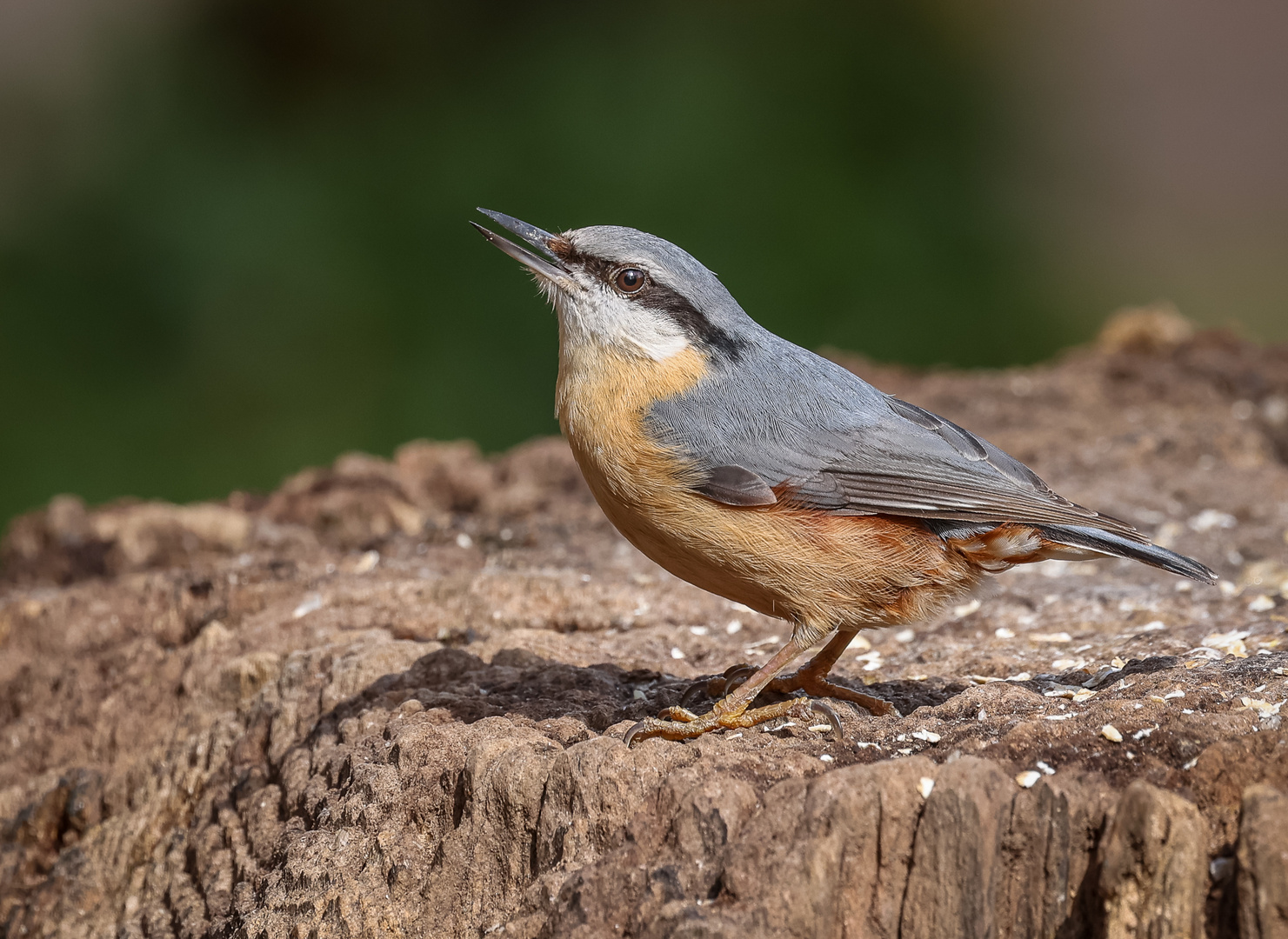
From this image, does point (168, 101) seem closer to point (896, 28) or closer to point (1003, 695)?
point (896, 28)

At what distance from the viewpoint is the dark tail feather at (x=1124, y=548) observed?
3354mm

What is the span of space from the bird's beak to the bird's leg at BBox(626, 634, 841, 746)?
1.32m

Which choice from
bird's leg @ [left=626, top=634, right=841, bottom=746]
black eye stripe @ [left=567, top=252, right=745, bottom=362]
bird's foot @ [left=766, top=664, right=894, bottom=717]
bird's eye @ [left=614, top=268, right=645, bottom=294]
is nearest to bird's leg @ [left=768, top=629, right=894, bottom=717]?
bird's foot @ [left=766, top=664, right=894, bottom=717]

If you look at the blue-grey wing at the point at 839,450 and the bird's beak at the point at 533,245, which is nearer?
the blue-grey wing at the point at 839,450

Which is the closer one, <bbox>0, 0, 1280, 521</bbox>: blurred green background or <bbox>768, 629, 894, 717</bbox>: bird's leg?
<bbox>768, 629, 894, 717</bbox>: bird's leg

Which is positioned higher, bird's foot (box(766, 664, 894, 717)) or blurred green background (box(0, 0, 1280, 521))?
blurred green background (box(0, 0, 1280, 521))

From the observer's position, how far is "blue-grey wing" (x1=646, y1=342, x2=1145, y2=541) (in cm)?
334

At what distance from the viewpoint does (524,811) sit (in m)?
2.79

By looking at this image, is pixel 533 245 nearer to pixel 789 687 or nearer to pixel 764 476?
pixel 764 476

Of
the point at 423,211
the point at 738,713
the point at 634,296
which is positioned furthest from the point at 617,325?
the point at 423,211

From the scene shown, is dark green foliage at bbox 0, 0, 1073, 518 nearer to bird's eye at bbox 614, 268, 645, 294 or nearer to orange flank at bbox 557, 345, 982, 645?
bird's eye at bbox 614, 268, 645, 294

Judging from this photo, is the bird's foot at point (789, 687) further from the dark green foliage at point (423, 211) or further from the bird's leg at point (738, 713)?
the dark green foliage at point (423, 211)

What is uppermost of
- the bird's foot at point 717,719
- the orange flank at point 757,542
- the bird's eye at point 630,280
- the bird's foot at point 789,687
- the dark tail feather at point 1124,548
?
the bird's eye at point 630,280

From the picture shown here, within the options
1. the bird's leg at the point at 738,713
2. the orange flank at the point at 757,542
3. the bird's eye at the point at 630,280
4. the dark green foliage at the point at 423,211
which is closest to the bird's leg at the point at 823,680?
the orange flank at the point at 757,542
